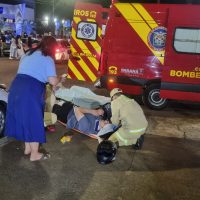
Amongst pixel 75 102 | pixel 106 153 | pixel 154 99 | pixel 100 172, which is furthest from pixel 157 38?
pixel 100 172

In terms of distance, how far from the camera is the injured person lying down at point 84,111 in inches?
243

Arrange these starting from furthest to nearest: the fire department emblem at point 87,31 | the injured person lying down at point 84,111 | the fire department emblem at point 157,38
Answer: the fire department emblem at point 87,31, the fire department emblem at point 157,38, the injured person lying down at point 84,111

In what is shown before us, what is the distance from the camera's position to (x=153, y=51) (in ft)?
29.2

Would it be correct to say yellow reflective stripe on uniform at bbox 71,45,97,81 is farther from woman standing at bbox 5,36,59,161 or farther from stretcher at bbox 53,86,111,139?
woman standing at bbox 5,36,59,161

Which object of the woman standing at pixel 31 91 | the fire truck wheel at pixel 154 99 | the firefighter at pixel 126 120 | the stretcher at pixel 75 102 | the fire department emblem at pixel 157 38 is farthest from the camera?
the fire truck wheel at pixel 154 99

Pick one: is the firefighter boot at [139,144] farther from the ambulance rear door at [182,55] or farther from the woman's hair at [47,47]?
the ambulance rear door at [182,55]

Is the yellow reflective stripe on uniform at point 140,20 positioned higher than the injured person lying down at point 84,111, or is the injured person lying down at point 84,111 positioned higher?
the yellow reflective stripe on uniform at point 140,20

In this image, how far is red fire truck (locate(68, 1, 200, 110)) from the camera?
8500 mm

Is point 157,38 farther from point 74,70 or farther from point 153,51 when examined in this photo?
Answer: point 74,70

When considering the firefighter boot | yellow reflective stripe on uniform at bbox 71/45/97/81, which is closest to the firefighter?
the firefighter boot

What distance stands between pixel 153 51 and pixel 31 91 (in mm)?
4617

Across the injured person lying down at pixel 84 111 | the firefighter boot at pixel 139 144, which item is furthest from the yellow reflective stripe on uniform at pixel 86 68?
the firefighter boot at pixel 139 144

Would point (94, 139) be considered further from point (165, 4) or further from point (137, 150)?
point (165, 4)

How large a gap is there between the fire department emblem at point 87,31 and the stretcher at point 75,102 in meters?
4.59
